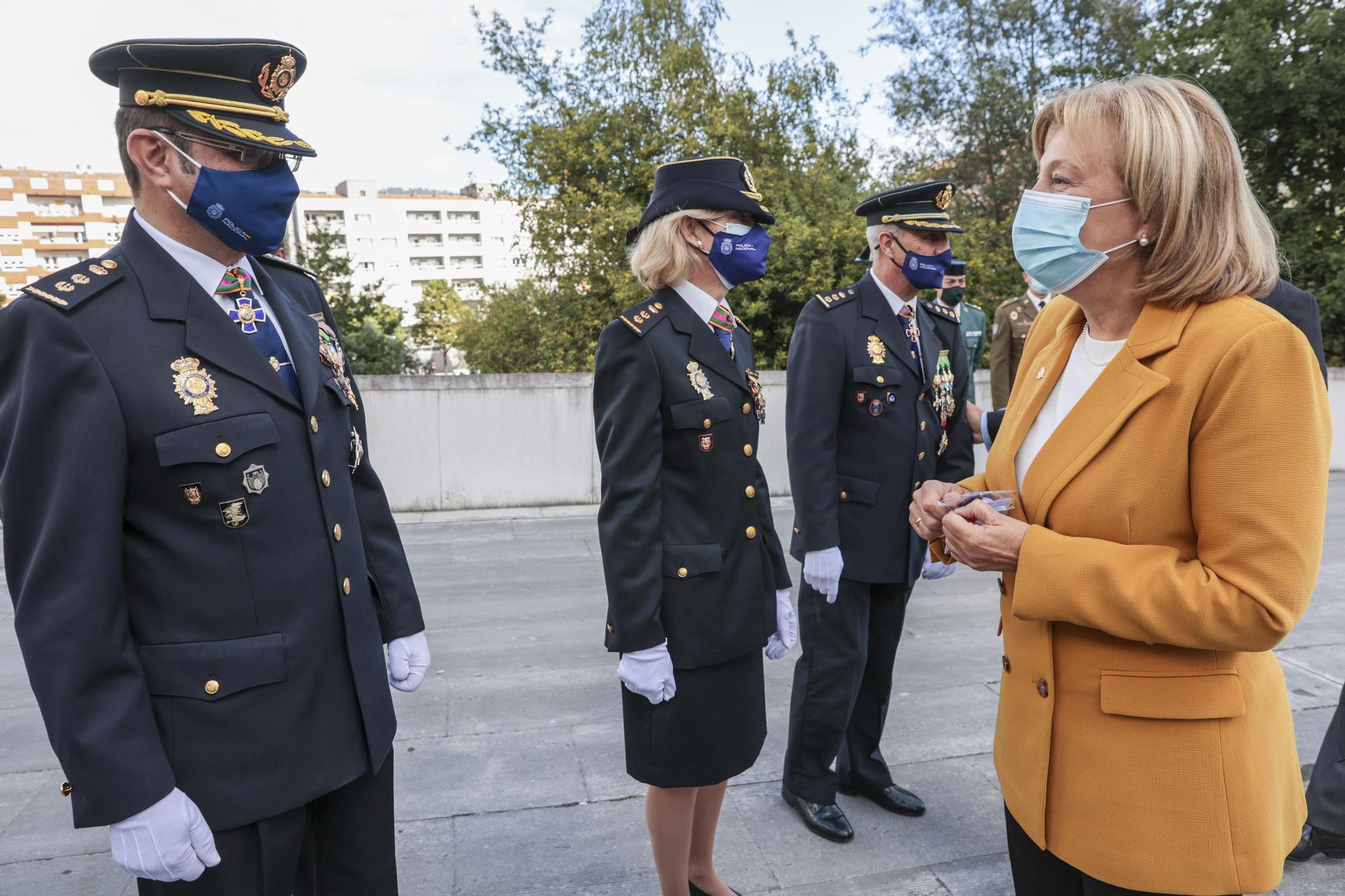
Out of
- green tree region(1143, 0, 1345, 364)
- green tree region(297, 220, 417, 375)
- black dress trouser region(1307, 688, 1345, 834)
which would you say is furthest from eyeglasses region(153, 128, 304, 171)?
green tree region(1143, 0, 1345, 364)

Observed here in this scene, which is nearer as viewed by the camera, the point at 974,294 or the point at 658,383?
the point at 658,383

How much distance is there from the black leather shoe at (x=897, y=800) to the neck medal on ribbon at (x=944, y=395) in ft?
4.27

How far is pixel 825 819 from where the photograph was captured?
3137 millimetres

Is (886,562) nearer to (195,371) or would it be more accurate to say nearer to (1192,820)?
(1192,820)

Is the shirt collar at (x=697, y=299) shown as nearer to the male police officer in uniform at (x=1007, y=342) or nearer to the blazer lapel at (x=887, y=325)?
the blazer lapel at (x=887, y=325)

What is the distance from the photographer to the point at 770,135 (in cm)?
1284

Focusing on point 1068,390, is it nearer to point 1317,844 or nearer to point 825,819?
point 825,819

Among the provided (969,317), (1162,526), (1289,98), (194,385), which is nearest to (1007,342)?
(969,317)

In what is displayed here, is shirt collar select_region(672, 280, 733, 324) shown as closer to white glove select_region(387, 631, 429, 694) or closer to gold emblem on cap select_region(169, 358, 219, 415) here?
white glove select_region(387, 631, 429, 694)

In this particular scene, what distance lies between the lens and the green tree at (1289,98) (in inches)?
482

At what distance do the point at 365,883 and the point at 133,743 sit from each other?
2.11 ft

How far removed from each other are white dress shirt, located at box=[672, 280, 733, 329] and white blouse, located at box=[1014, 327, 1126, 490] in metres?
1.09

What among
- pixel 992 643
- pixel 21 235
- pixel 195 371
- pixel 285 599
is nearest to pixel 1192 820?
pixel 285 599

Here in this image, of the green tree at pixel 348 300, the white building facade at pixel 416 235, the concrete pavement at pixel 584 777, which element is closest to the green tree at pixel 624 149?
the green tree at pixel 348 300
